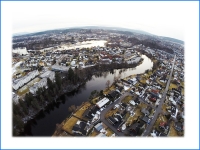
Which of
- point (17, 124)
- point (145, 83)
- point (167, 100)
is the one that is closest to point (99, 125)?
point (17, 124)

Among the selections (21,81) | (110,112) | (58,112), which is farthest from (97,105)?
(21,81)

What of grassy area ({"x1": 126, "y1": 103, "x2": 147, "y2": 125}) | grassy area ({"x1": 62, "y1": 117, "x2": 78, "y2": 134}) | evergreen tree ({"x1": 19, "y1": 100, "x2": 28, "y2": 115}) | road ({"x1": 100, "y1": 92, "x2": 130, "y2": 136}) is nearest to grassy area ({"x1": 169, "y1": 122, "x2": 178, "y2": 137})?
grassy area ({"x1": 126, "y1": 103, "x2": 147, "y2": 125})

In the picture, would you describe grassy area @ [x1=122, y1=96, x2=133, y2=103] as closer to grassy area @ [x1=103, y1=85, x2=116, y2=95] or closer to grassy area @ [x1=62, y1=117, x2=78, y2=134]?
grassy area @ [x1=103, y1=85, x2=116, y2=95]

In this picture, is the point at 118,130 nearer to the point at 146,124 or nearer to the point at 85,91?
the point at 146,124

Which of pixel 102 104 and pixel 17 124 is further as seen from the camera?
pixel 102 104

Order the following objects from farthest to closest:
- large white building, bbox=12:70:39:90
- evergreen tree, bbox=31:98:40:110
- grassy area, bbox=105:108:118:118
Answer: large white building, bbox=12:70:39:90 < evergreen tree, bbox=31:98:40:110 < grassy area, bbox=105:108:118:118

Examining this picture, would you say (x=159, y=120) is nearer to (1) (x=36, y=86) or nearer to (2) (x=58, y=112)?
(2) (x=58, y=112)

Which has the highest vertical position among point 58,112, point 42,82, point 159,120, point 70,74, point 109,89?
point 70,74

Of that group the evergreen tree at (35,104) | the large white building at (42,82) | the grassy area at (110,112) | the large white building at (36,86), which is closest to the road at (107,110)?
the grassy area at (110,112)
